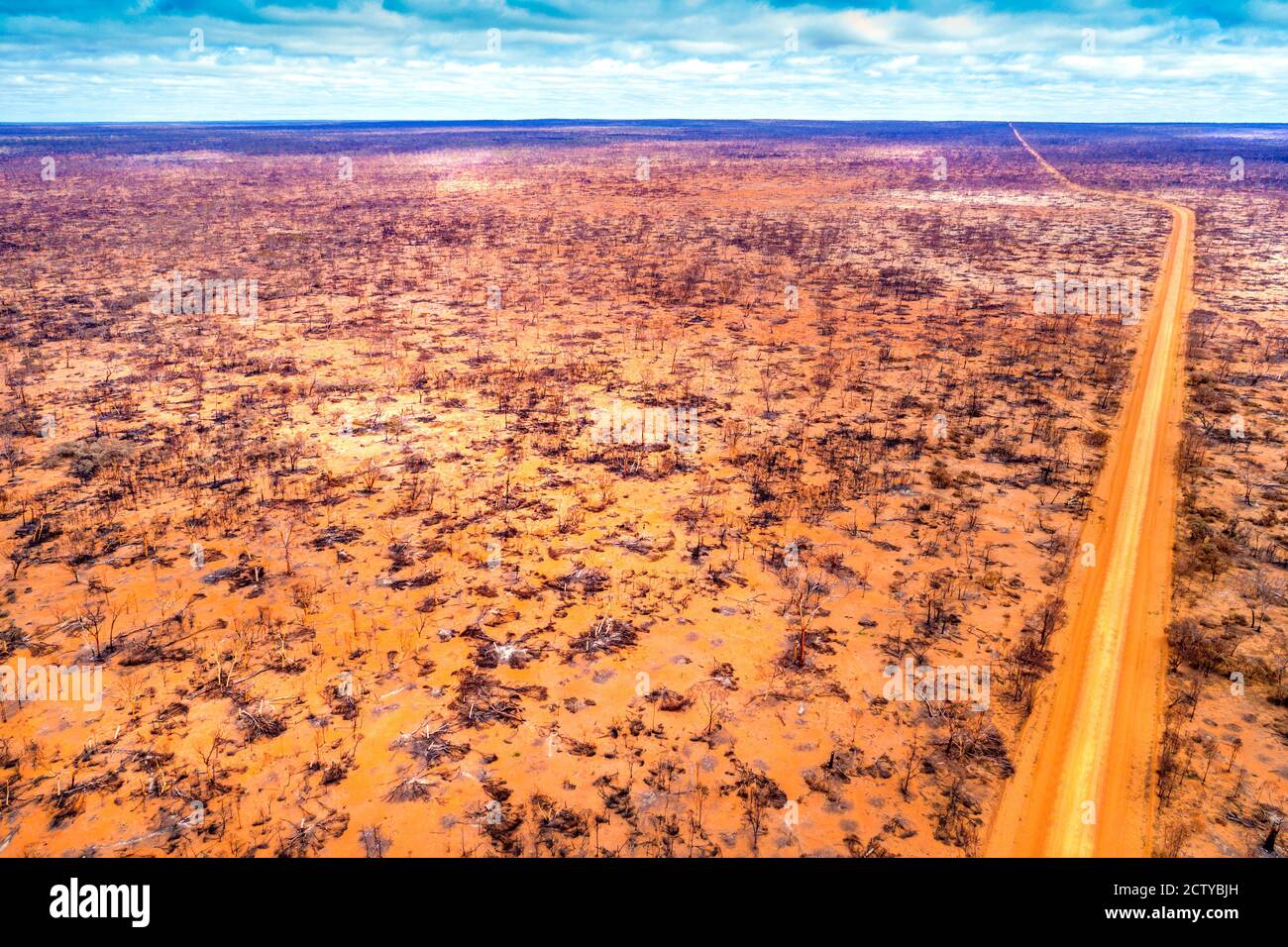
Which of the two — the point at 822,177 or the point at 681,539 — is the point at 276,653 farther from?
the point at 822,177

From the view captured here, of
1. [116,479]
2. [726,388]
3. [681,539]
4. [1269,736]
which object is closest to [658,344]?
[726,388]

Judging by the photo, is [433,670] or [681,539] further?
[681,539]
